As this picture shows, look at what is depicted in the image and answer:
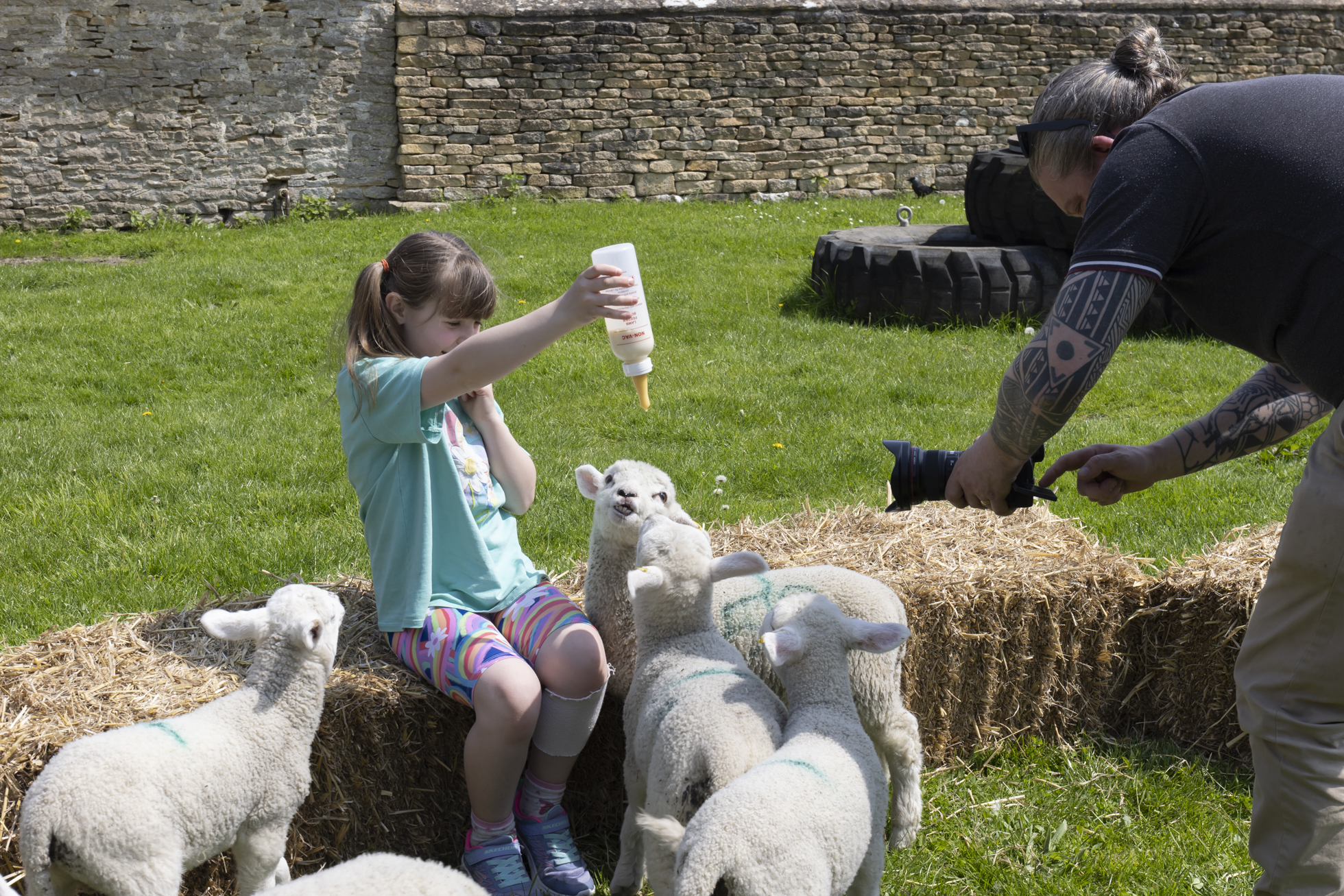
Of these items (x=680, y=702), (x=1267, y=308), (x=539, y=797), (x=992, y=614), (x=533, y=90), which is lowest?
(x=539, y=797)

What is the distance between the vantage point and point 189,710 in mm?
2320

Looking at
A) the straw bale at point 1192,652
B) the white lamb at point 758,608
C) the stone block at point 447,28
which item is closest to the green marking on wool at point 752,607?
the white lamb at point 758,608

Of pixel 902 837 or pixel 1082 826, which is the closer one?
pixel 902 837

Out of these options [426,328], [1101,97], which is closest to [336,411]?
[426,328]

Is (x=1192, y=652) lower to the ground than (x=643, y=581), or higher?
lower

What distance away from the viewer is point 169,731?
A: 202 cm

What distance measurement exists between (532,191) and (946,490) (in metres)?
10.6

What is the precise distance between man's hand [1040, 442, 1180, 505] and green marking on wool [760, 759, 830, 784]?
3.17 feet

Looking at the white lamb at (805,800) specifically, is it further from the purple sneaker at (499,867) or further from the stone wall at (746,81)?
the stone wall at (746,81)

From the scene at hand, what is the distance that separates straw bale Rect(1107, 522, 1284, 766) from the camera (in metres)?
3.19

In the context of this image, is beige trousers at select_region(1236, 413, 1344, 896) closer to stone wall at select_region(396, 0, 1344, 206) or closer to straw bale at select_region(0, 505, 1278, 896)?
straw bale at select_region(0, 505, 1278, 896)

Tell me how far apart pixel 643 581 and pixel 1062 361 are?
1013mm

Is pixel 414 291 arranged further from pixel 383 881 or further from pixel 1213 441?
pixel 1213 441

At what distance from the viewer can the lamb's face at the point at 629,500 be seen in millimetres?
2668
